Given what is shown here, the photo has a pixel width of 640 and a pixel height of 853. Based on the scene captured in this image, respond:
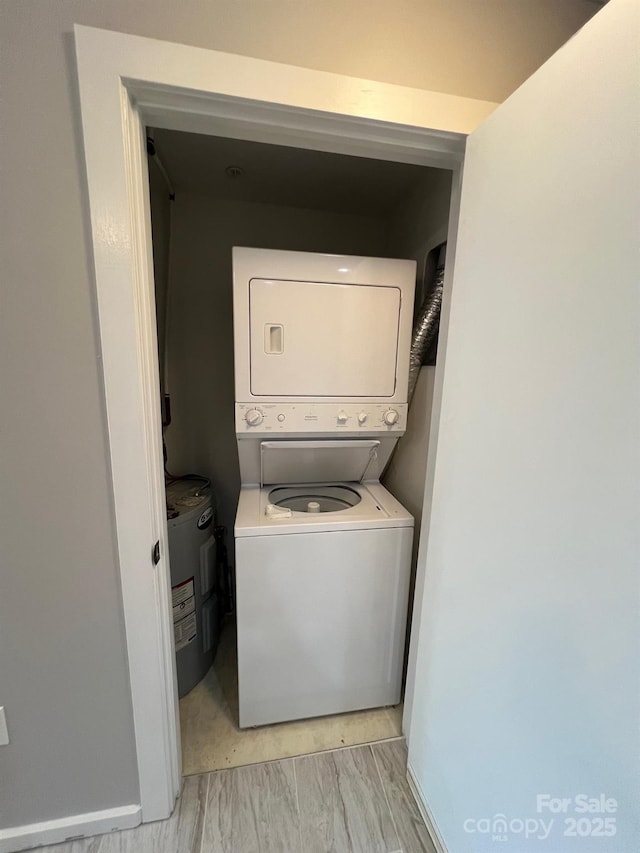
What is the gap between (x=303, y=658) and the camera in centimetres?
144

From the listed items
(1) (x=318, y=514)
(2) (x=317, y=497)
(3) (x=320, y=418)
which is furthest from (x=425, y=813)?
(3) (x=320, y=418)

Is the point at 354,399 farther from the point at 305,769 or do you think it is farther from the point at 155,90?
the point at 305,769

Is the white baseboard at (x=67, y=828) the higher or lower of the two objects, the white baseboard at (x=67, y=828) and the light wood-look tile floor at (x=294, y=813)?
the higher

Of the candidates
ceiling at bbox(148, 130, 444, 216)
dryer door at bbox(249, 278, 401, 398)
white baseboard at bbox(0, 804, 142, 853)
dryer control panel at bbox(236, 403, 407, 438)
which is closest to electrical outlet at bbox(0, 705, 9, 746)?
white baseboard at bbox(0, 804, 142, 853)

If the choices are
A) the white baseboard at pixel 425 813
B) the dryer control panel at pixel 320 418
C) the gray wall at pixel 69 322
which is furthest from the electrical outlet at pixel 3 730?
the white baseboard at pixel 425 813

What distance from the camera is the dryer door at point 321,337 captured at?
1.34m

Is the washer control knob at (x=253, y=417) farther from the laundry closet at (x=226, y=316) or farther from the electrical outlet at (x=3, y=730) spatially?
the electrical outlet at (x=3, y=730)

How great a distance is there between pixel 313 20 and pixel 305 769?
7.47 feet

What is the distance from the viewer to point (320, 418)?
1.44 meters

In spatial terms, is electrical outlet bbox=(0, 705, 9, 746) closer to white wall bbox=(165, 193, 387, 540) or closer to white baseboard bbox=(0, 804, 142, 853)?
white baseboard bbox=(0, 804, 142, 853)

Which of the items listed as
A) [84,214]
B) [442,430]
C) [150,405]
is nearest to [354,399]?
[442,430]

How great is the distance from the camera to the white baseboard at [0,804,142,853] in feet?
3.50

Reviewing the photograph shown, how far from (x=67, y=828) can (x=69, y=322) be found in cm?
151

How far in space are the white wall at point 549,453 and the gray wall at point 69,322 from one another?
30 cm
